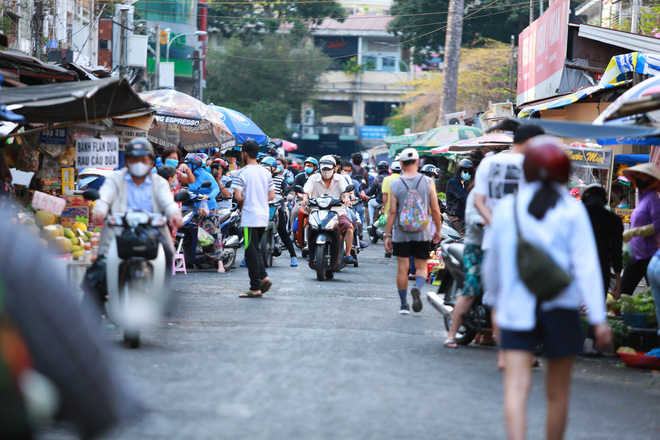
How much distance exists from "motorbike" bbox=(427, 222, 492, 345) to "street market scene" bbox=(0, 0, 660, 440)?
0.03 metres

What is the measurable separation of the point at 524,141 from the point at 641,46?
458 inches

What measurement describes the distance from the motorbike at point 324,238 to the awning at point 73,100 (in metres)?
3.50

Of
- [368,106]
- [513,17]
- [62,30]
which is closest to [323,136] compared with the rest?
[368,106]

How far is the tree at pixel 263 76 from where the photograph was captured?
211 ft

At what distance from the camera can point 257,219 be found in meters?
11.9

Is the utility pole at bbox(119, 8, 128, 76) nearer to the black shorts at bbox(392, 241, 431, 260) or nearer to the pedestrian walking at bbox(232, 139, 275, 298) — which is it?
the pedestrian walking at bbox(232, 139, 275, 298)

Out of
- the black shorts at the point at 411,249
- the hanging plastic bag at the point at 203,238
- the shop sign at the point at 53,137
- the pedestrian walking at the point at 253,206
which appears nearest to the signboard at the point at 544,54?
the hanging plastic bag at the point at 203,238


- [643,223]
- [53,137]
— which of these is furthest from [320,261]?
[643,223]

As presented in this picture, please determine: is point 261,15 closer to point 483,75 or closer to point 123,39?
point 483,75

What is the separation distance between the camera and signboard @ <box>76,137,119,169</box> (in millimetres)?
12250

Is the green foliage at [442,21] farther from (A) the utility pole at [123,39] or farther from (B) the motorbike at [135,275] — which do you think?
(B) the motorbike at [135,275]

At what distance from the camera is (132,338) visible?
26.5 feet

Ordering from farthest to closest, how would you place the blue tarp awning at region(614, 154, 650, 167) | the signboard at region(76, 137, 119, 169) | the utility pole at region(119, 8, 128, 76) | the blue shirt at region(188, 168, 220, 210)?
the utility pole at region(119, 8, 128, 76), the blue tarp awning at region(614, 154, 650, 167), the blue shirt at region(188, 168, 220, 210), the signboard at region(76, 137, 119, 169)

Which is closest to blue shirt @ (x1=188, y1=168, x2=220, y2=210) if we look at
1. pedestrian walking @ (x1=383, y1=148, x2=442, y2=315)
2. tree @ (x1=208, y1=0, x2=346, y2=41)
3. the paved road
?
the paved road
